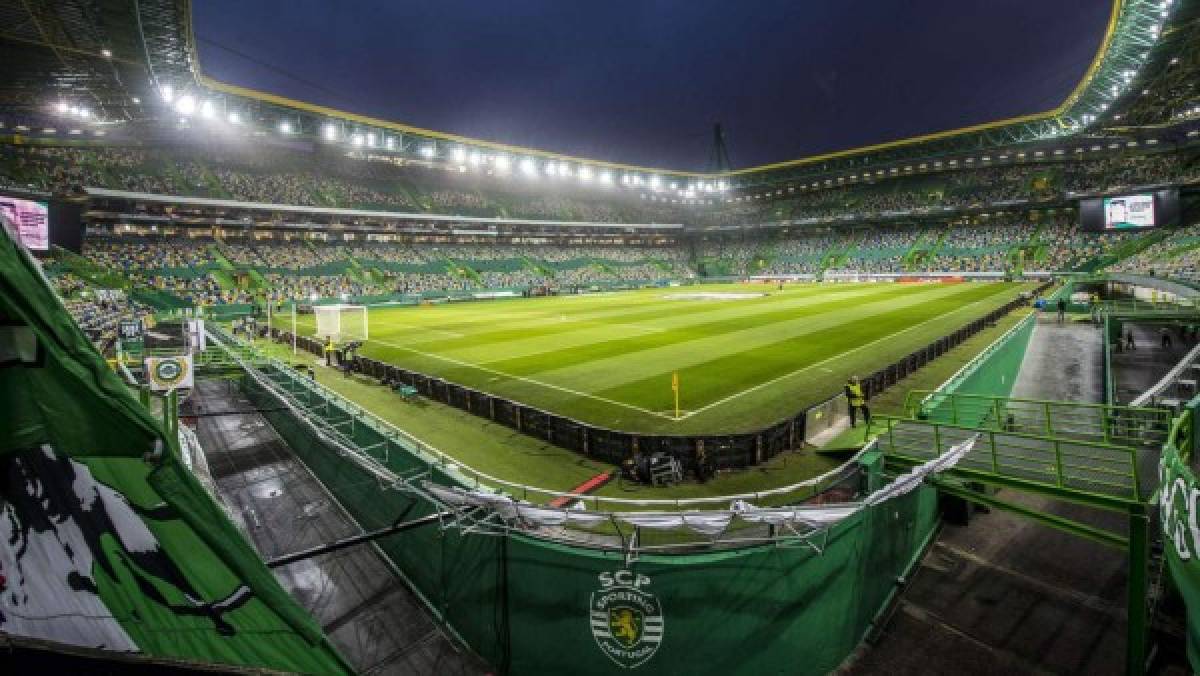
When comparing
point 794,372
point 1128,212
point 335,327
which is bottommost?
point 794,372

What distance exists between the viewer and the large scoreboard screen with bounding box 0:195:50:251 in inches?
773

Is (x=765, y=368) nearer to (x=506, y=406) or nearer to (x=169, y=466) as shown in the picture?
(x=506, y=406)

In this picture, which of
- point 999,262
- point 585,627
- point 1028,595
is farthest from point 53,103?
point 999,262

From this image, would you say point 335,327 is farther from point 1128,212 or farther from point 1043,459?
point 1128,212

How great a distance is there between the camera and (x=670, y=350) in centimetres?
2730

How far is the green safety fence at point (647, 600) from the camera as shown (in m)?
6.40

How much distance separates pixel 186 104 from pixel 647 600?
188 ft

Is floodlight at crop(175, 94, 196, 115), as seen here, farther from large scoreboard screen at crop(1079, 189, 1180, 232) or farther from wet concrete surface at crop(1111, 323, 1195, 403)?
large scoreboard screen at crop(1079, 189, 1180, 232)

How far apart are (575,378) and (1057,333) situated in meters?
30.4

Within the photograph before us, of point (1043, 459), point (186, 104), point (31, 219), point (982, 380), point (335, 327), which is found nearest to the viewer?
point (1043, 459)

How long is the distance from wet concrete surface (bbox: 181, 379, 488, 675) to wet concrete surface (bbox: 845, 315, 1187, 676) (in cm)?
618

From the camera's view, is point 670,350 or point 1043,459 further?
point 670,350

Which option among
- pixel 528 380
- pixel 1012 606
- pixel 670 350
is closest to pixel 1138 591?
pixel 1012 606

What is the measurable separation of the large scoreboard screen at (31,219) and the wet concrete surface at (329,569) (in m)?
12.8
